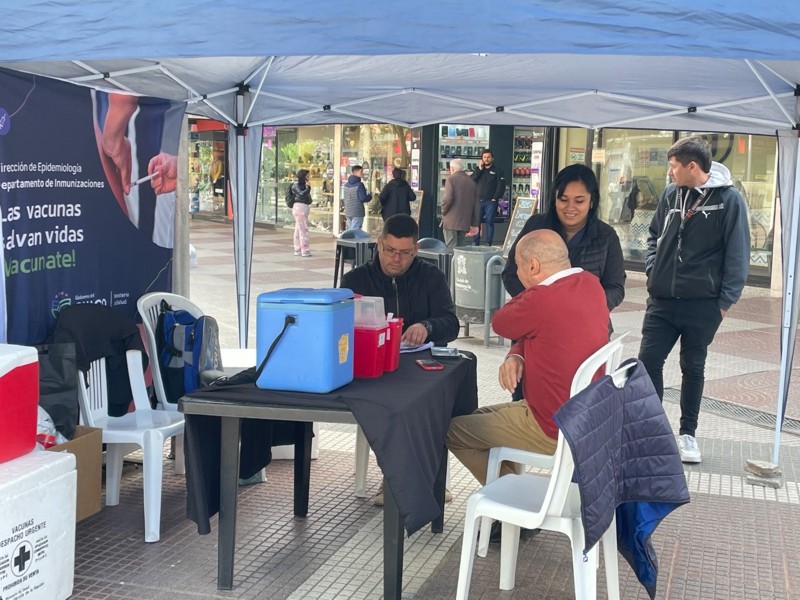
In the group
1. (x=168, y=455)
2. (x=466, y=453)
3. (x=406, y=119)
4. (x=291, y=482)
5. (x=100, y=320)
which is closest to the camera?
(x=466, y=453)

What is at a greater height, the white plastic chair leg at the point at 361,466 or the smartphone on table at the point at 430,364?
the smartphone on table at the point at 430,364

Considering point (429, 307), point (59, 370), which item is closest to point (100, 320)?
point (59, 370)

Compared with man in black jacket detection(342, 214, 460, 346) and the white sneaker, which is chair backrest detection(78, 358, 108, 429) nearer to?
man in black jacket detection(342, 214, 460, 346)

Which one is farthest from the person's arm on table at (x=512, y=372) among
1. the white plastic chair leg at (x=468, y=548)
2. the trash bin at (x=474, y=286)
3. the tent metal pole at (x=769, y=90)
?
the trash bin at (x=474, y=286)

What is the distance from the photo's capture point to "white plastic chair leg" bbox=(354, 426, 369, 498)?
14.9 ft

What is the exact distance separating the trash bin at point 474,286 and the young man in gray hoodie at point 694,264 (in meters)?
3.29

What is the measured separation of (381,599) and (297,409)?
34.3 inches

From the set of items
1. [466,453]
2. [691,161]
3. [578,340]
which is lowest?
[466,453]

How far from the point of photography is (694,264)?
5.09 meters

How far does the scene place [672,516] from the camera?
14.9 ft

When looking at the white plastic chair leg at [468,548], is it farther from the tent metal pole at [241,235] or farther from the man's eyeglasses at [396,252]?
the tent metal pole at [241,235]

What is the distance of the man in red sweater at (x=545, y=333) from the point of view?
3.38 meters

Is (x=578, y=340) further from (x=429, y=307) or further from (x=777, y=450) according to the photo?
(x=777, y=450)

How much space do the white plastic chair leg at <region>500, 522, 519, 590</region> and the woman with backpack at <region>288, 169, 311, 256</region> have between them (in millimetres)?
12635
